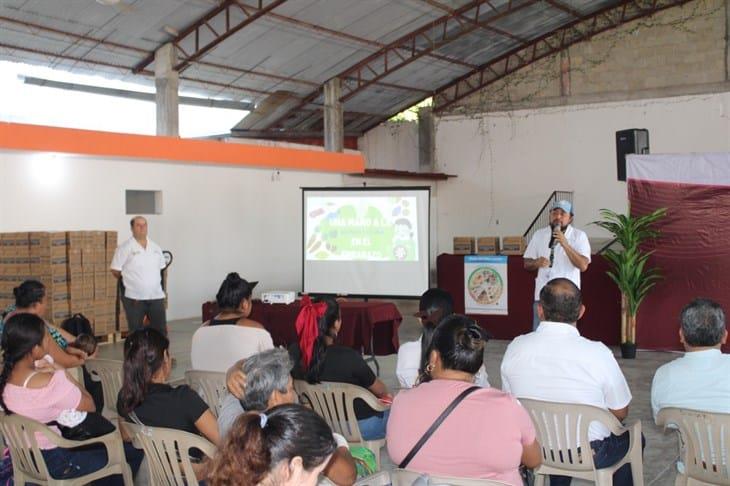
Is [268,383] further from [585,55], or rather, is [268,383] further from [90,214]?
[585,55]

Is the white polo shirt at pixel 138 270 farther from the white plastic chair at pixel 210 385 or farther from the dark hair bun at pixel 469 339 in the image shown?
the dark hair bun at pixel 469 339

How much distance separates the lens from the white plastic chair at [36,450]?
9.91ft

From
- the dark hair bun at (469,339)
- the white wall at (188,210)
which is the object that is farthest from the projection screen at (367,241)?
the dark hair bun at (469,339)

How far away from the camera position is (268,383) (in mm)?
2404

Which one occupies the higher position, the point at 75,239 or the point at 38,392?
the point at 75,239

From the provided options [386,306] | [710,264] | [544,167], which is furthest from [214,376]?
[544,167]

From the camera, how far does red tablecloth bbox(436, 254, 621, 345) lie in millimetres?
7961

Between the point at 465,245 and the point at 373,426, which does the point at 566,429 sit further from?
the point at 465,245

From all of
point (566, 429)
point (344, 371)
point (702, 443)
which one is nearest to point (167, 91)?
point (344, 371)

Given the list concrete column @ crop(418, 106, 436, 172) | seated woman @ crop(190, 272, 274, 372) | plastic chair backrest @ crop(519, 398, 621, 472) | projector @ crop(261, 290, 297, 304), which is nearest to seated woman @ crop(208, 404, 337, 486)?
plastic chair backrest @ crop(519, 398, 621, 472)

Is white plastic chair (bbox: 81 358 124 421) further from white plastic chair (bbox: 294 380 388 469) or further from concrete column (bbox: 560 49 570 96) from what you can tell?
concrete column (bbox: 560 49 570 96)

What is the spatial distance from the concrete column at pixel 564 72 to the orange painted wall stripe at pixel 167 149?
446cm

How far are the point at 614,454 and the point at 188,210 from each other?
29.8 feet

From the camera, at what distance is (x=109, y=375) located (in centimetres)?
419
